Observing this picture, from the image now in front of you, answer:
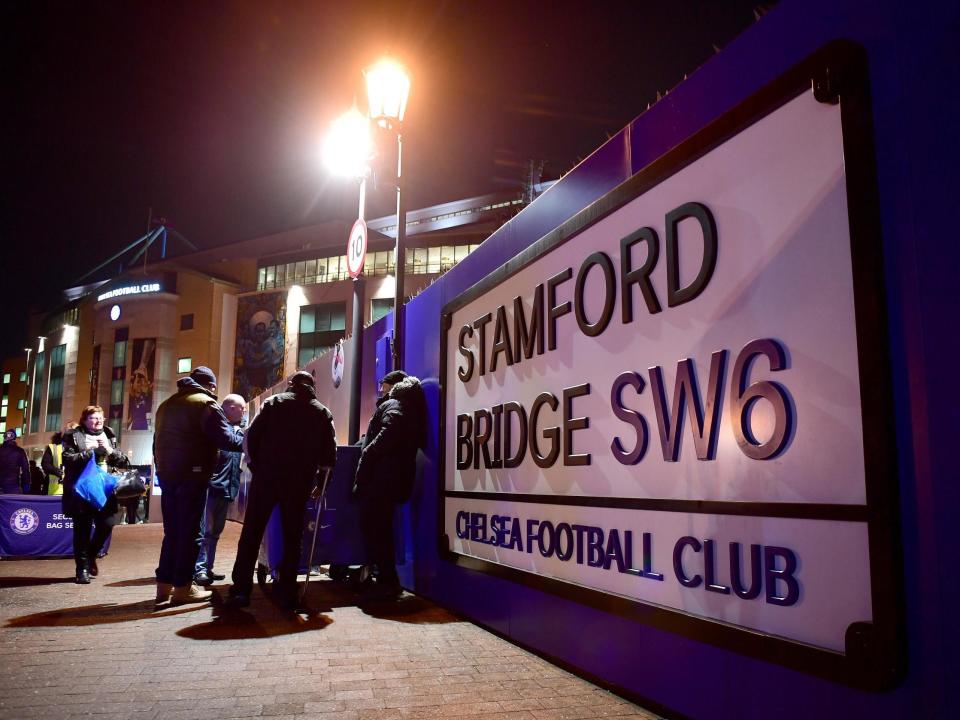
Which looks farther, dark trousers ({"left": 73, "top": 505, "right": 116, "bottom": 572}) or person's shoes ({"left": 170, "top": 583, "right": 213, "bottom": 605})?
dark trousers ({"left": 73, "top": 505, "right": 116, "bottom": 572})

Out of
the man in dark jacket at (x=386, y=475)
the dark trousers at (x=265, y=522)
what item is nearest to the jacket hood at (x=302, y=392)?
the man in dark jacket at (x=386, y=475)

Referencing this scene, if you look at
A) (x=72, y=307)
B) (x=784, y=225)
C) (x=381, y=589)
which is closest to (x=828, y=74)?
(x=784, y=225)

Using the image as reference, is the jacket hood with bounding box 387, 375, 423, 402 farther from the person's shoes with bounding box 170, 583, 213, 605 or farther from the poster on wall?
the person's shoes with bounding box 170, 583, 213, 605

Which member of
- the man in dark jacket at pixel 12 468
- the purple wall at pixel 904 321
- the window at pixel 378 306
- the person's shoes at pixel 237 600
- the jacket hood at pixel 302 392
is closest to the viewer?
the purple wall at pixel 904 321

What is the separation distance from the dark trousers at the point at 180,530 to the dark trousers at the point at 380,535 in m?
1.43

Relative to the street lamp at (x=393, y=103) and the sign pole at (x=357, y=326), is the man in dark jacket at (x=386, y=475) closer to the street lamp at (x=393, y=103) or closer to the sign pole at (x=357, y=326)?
the street lamp at (x=393, y=103)

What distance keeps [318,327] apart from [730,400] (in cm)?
4759

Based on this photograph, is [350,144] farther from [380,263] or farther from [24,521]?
[380,263]

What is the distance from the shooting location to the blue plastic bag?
24.0 feet

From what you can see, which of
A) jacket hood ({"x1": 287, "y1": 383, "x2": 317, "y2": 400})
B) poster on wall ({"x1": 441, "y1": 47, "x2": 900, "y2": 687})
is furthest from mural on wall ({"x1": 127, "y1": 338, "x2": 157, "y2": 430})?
poster on wall ({"x1": 441, "y1": 47, "x2": 900, "y2": 687})

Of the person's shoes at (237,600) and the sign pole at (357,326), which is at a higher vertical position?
the sign pole at (357,326)

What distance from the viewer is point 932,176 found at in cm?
213

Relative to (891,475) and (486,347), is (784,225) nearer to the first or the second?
(891,475)

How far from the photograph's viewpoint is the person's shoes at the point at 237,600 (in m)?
5.71
